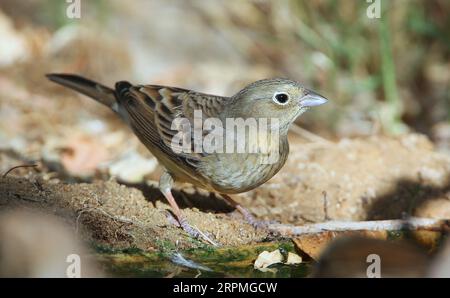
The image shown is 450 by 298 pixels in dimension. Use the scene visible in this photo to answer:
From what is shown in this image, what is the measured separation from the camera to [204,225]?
438cm

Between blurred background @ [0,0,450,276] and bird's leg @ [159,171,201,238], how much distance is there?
12 centimetres

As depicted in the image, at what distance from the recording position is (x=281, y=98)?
4.55 meters

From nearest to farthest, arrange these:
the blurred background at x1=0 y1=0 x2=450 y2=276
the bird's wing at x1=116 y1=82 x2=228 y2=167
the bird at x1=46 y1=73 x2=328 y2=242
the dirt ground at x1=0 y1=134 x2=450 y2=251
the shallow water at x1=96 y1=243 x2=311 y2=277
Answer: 1. the shallow water at x1=96 y1=243 x2=311 y2=277
2. the dirt ground at x1=0 y1=134 x2=450 y2=251
3. the bird at x1=46 y1=73 x2=328 y2=242
4. the bird's wing at x1=116 y1=82 x2=228 y2=167
5. the blurred background at x1=0 y1=0 x2=450 y2=276

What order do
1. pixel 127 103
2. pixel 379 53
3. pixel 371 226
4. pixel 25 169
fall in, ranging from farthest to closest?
pixel 379 53, pixel 25 169, pixel 127 103, pixel 371 226

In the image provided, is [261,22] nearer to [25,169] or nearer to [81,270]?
[25,169]

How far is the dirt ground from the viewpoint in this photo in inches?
161

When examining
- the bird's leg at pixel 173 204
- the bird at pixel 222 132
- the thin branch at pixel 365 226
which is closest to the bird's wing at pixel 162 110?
the bird at pixel 222 132

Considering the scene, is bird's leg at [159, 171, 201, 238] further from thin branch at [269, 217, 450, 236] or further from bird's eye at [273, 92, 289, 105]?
bird's eye at [273, 92, 289, 105]

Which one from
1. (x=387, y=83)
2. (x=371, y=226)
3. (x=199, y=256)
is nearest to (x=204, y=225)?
(x=199, y=256)

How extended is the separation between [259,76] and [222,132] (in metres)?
3.59

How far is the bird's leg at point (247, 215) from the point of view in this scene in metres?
4.52

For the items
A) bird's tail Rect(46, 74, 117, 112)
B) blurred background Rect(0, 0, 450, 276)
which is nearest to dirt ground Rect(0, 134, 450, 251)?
blurred background Rect(0, 0, 450, 276)

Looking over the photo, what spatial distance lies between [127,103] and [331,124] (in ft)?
8.48

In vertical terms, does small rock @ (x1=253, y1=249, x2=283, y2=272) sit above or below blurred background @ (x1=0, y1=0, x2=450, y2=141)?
below
